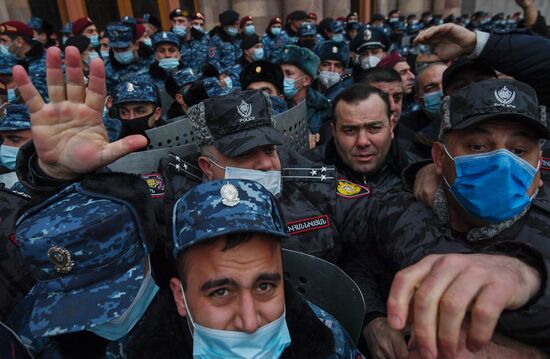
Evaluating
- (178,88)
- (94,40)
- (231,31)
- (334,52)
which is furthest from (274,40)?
(178,88)

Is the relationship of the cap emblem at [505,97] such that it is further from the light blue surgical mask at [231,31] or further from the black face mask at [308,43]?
the light blue surgical mask at [231,31]

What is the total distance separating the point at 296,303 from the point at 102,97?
1.15m

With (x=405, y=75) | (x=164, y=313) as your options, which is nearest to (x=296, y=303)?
(x=164, y=313)

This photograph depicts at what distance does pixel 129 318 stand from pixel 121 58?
594cm

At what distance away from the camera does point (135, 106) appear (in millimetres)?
3705

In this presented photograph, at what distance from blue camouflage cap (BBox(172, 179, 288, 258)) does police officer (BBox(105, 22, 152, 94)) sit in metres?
5.52

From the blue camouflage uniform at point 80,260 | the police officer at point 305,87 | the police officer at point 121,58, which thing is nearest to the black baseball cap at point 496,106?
the blue camouflage uniform at point 80,260

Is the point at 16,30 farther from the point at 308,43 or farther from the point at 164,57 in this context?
the point at 308,43

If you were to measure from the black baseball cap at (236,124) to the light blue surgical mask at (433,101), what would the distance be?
2.00 meters

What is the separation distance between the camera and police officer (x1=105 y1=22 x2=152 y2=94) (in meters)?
6.31

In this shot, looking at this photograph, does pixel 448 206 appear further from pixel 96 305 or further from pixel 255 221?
pixel 96 305

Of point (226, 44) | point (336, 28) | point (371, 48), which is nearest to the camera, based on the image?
point (371, 48)

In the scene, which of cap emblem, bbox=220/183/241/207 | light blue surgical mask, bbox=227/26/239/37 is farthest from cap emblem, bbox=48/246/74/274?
light blue surgical mask, bbox=227/26/239/37

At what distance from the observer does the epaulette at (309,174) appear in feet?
8.02
